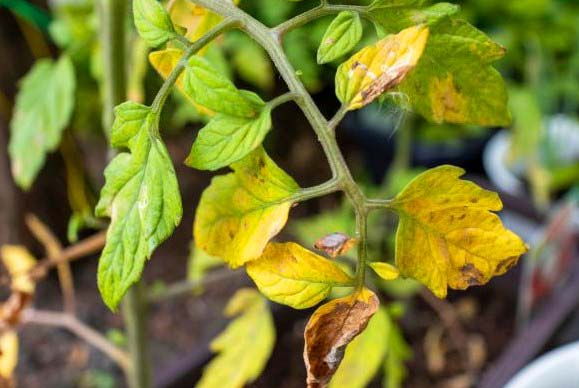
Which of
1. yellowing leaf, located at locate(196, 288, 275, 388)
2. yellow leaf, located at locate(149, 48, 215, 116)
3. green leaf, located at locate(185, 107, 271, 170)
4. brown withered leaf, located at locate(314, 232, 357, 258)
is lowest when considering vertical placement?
yellowing leaf, located at locate(196, 288, 275, 388)

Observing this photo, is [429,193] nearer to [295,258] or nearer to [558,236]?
[295,258]

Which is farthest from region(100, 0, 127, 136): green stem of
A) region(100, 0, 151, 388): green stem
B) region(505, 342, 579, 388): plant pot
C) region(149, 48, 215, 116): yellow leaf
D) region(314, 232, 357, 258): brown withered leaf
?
region(505, 342, 579, 388): plant pot

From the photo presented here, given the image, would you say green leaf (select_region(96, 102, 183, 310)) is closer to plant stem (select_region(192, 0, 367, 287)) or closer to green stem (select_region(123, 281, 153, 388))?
plant stem (select_region(192, 0, 367, 287))

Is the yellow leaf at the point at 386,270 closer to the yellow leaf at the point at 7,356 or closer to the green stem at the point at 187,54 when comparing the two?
the green stem at the point at 187,54

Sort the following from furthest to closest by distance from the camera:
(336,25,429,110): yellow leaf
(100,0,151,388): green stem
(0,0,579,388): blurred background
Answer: (0,0,579,388): blurred background
(100,0,151,388): green stem
(336,25,429,110): yellow leaf

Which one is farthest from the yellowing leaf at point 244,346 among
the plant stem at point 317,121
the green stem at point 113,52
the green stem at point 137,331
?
the plant stem at point 317,121

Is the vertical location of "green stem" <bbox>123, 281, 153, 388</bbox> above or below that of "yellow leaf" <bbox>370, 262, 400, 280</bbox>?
below

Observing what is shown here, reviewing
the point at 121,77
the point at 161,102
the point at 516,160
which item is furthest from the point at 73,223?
the point at 516,160
